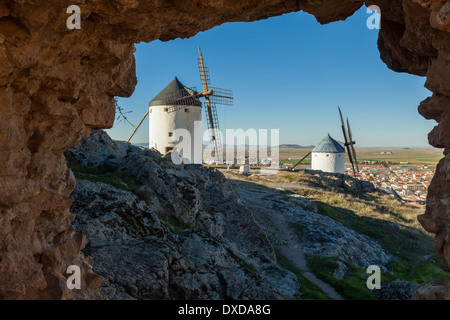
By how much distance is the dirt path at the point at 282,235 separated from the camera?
14353mm

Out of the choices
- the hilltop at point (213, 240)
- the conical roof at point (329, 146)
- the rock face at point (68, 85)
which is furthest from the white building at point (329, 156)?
the rock face at point (68, 85)

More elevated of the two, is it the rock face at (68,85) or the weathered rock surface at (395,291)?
the rock face at (68,85)

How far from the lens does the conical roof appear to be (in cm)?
5256

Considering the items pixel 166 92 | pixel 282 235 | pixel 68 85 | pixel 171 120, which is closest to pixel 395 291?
pixel 282 235

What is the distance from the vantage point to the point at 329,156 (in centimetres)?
5262

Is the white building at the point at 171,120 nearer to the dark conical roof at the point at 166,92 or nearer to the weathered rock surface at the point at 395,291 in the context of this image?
the dark conical roof at the point at 166,92

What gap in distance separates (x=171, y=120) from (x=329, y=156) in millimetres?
28532

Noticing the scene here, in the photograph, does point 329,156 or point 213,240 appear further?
point 329,156

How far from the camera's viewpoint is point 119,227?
34.8 ft

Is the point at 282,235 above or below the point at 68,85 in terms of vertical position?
below

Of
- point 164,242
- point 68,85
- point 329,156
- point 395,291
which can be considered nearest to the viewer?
point 68,85

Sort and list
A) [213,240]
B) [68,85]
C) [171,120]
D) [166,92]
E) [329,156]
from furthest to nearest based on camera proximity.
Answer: [329,156]
[166,92]
[171,120]
[213,240]
[68,85]

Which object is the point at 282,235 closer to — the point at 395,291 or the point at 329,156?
the point at 395,291

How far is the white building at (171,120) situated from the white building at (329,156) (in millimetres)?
25685
